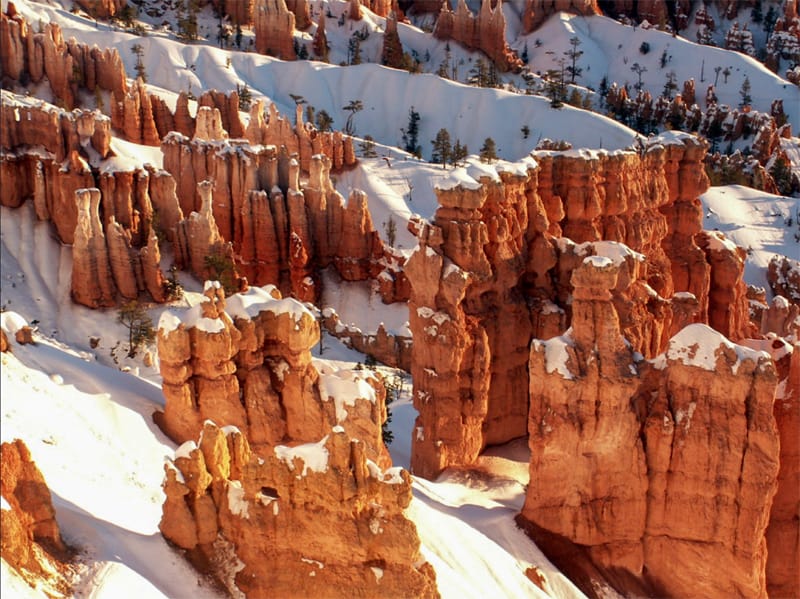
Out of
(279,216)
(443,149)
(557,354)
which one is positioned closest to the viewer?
(557,354)

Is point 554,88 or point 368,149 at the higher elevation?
point 554,88

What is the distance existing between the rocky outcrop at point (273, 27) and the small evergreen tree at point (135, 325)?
45.5 m

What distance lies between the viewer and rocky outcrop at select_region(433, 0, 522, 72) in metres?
74.0

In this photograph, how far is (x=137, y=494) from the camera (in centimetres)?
1409

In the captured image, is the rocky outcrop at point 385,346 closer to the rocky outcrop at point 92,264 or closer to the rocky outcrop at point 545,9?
the rocky outcrop at point 92,264

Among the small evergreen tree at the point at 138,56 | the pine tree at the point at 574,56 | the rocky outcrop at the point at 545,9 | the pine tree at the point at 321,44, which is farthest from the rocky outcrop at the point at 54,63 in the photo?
the rocky outcrop at the point at 545,9

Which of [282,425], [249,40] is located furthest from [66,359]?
[249,40]

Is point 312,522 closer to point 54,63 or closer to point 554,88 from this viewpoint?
point 54,63

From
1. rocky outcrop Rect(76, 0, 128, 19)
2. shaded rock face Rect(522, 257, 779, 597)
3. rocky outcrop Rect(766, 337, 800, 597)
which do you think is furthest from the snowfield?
rocky outcrop Rect(766, 337, 800, 597)

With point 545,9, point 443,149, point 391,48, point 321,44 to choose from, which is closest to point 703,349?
point 443,149

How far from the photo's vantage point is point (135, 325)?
2736 centimetres

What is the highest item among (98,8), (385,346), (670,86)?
(98,8)

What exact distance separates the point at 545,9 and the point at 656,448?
76.5m

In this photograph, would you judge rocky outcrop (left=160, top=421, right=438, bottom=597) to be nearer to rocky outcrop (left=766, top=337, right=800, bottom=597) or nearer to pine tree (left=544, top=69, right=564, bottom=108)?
rocky outcrop (left=766, top=337, right=800, bottom=597)
